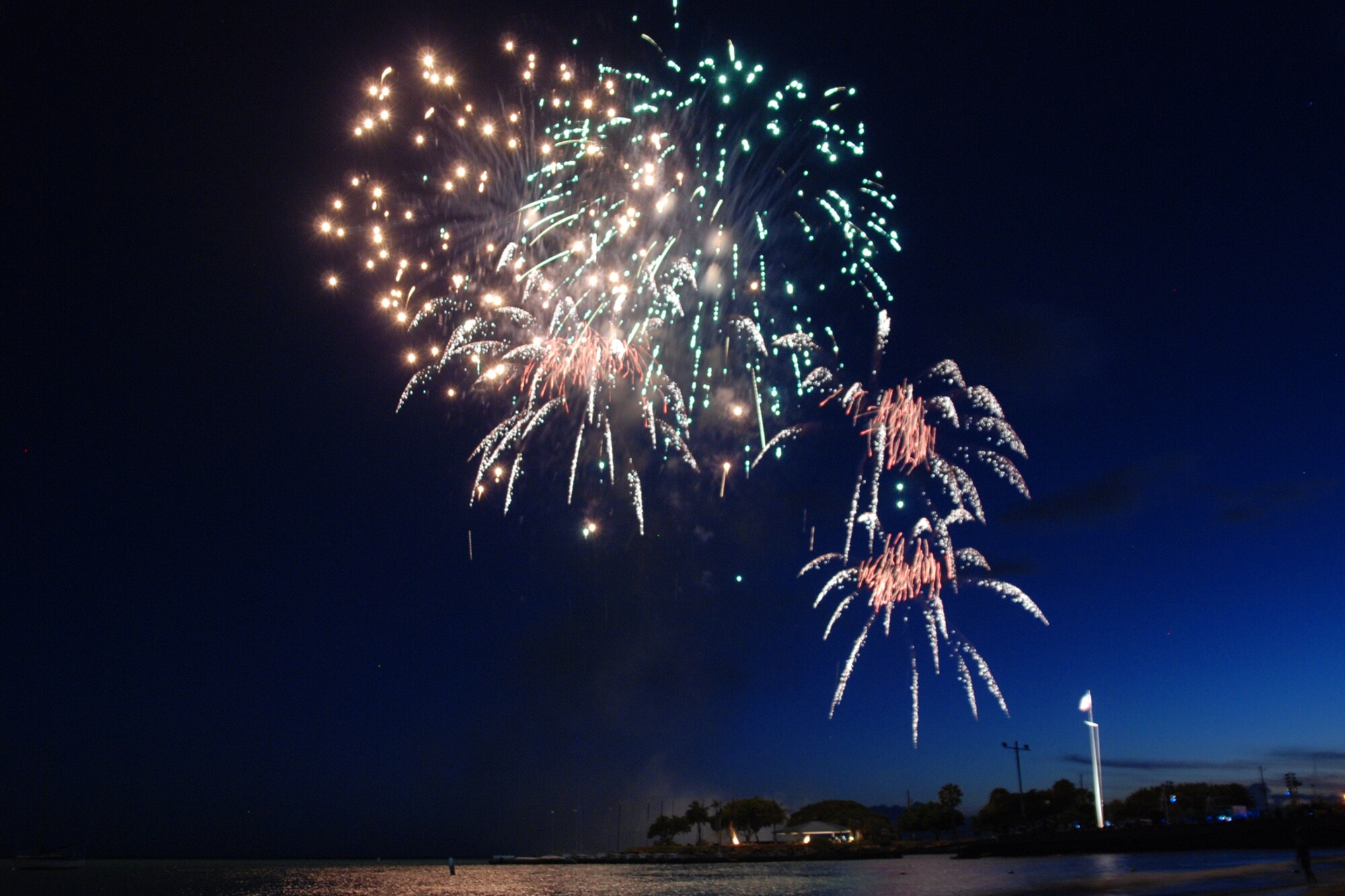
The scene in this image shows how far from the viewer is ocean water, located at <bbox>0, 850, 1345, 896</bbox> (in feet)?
139

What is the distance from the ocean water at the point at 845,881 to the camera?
42.4 meters

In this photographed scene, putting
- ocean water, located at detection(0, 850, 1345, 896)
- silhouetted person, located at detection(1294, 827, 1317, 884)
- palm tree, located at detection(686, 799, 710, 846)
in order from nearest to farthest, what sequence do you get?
silhouetted person, located at detection(1294, 827, 1317, 884) < ocean water, located at detection(0, 850, 1345, 896) < palm tree, located at detection(686, 799, 710, 846)

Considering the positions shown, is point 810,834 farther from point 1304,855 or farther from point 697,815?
Result: point 1304,855

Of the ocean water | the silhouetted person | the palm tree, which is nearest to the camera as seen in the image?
the silhouetted person

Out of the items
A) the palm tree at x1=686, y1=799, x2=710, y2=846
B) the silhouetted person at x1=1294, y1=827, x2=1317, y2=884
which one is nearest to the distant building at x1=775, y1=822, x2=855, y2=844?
the palm tree at x1=686, y1=799, x2=710, y2=846

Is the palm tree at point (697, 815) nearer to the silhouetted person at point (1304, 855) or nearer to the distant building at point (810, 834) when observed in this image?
the distant building at point (810, 834)

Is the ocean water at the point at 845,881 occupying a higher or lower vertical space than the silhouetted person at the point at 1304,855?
lower

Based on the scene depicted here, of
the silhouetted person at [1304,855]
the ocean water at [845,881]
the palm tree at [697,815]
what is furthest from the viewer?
the palm tree at [697,815]

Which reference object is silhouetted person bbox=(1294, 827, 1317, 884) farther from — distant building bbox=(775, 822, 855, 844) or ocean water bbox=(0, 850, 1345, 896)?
distant building bbox=(775, 822, 855, 844)

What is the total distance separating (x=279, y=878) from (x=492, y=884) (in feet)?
142

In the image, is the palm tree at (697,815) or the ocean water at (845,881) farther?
the palm tree at (697,815)

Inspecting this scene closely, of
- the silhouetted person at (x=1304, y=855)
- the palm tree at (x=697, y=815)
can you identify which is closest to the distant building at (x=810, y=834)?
the palm tree at (x=697, y=815)

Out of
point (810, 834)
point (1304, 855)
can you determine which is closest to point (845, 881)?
point (1304, 855)

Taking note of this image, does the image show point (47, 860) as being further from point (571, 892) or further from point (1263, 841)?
point (1263, 841)
